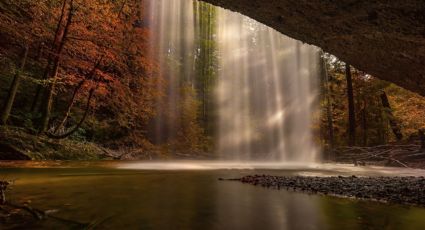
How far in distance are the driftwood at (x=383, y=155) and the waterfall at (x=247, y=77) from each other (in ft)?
19.0

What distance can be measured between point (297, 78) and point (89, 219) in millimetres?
29138

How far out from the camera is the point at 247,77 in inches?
1368

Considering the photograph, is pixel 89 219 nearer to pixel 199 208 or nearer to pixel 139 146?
pixel 199 208

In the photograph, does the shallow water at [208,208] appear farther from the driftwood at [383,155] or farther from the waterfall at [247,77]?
the waterfall at [247,77]

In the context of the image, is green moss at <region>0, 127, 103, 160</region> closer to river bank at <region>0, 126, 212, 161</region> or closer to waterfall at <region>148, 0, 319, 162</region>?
river bank at <region>0, 126, 212, 161</region>

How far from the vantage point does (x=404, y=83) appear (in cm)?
755

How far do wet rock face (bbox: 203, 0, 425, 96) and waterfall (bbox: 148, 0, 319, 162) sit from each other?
19.0 m

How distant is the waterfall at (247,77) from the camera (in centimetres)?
2853

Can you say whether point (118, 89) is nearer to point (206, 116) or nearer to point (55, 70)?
point (55, 70)

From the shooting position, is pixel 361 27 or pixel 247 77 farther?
pixel 247 77

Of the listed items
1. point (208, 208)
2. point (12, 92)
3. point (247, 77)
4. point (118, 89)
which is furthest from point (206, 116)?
point (208, 208)

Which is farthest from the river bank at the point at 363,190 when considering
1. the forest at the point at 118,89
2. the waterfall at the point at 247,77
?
the waterfall at the point at 247,77

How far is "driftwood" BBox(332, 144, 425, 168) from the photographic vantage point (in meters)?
17.0

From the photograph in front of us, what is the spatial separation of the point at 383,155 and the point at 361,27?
15.3m
